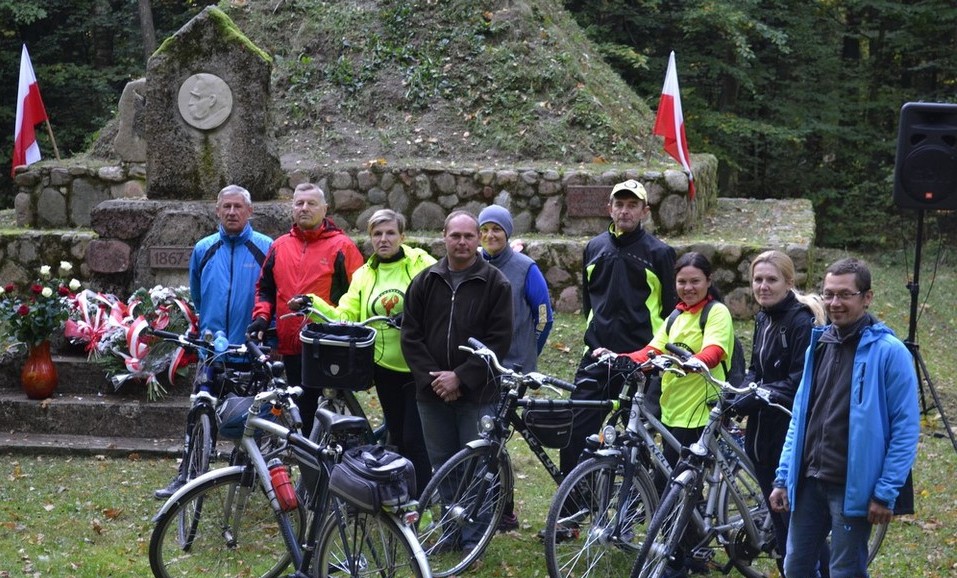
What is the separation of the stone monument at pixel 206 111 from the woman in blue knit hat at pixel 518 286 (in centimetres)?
300

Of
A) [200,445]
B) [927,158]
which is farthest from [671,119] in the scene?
[200,445]

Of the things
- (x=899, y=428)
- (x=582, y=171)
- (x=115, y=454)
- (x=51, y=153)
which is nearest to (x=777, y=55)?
(x=582, y=171)

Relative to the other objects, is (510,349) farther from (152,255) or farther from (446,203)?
(446,203)

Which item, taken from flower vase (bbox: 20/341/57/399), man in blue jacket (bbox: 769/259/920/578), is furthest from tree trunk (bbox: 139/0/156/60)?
man in blue jacket (bbox: 769/259/920/578)

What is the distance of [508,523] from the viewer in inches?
227

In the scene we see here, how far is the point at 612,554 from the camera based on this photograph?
500 centimetres

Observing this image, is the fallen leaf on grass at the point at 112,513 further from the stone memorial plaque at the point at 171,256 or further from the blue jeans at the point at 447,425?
the stone memorial plaque at the point at 171,256

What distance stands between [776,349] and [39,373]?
193 inches

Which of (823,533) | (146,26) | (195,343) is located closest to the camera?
(823,533)

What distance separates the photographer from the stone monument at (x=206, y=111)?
26.2ft

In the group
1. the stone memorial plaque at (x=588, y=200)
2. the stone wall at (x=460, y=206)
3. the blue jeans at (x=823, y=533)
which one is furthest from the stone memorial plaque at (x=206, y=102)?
the blue jeans at (x=823, y=533)

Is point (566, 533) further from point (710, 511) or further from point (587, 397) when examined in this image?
point (587, 397)

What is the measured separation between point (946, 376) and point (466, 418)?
260 inches

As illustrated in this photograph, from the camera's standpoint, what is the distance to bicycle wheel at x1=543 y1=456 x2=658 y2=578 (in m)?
4.80
